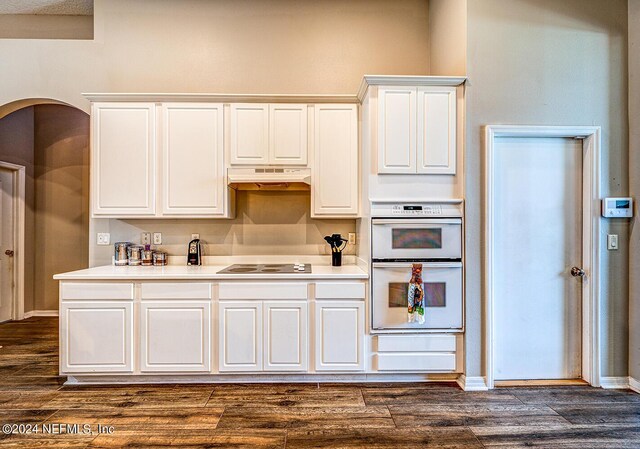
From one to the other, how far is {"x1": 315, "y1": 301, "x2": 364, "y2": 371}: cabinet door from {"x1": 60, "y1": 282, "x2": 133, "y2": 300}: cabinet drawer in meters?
1.50

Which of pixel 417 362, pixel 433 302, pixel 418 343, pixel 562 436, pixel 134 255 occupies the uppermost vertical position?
pixel 134 255

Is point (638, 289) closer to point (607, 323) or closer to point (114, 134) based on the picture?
point (607, 323)

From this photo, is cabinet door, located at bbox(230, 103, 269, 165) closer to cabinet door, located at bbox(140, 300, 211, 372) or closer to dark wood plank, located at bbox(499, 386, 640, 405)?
cabinet door, located at bbox(140, 300, 211, 372)

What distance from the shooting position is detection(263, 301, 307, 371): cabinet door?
2.73 m

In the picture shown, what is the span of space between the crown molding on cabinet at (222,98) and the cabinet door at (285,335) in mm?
1769

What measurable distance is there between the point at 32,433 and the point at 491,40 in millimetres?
4146

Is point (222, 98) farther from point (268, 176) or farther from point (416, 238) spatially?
point (416, 238)

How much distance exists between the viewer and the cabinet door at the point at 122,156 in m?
3.08

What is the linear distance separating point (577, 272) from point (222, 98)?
3282 millimetres

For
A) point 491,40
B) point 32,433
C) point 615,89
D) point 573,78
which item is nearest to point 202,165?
point 32,433

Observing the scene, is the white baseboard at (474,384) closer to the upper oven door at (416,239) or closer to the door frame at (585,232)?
the door frame at (585,232)

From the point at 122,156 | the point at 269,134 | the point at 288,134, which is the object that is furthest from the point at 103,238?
the point at 288,134

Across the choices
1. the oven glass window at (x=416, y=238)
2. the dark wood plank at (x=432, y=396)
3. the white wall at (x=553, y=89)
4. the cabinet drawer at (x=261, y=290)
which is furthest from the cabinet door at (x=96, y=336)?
the white wall at (x=553, y=89)

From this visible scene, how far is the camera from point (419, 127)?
2.76 metres
